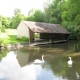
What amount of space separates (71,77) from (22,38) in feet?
81.5

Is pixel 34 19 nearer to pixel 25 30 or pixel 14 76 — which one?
pixel 25 30

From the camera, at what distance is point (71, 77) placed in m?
12.3

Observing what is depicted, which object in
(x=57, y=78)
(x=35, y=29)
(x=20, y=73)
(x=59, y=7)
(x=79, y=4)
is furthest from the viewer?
(x=59, y=7)

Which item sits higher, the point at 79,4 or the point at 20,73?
the point at 79,4

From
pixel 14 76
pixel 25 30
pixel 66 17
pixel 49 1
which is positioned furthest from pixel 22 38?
pixel 49 1

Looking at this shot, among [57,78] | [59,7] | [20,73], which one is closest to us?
[57,78]

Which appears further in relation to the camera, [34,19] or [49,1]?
[49,1]

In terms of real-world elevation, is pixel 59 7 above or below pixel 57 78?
above

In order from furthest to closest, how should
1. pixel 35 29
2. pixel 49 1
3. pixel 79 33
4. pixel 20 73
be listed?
1. pixel 49 1
2. pixel 79 33
3. pixel 35 29
4. pixel 20 73

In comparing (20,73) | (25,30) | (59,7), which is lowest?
(20,73)

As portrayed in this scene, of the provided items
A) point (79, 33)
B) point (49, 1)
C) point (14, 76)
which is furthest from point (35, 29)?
point (49, 1)

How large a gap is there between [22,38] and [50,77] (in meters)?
24.5

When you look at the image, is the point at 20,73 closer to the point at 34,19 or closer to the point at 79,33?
the point at 79,33

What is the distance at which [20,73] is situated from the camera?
541 inches
